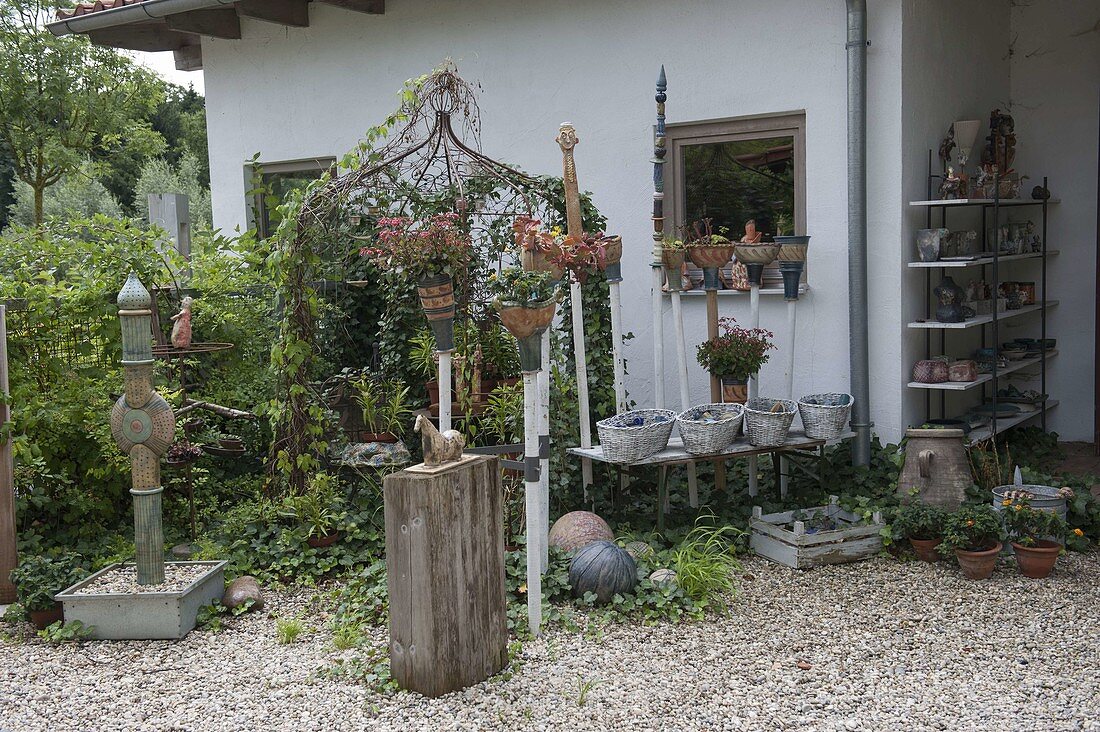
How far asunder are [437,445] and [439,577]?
0.50 m

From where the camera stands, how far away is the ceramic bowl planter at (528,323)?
4316 mm

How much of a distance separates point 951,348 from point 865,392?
1132mm

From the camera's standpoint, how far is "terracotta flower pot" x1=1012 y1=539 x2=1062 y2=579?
17.2 feet

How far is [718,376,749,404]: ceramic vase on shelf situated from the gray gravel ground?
4.62ft

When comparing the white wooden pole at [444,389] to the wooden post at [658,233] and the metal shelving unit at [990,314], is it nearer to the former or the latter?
the wooden post at [658,233]

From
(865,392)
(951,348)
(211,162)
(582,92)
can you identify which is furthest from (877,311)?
(211,162)

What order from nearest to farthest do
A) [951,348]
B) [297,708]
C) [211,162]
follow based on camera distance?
[297,708]
[951,348]
[211,162]

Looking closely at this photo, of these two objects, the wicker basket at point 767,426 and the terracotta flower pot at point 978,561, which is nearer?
the terracotta flower pot at point 978,561

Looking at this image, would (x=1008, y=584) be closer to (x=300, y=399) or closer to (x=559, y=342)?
(x=559, y=342)

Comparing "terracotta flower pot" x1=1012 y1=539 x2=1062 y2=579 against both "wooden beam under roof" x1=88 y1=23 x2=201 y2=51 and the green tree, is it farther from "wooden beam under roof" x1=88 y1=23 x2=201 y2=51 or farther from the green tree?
the green tree

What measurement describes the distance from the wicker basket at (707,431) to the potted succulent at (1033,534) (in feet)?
4.87

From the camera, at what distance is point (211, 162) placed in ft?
31.6

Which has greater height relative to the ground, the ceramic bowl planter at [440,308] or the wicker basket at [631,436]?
the ceramic bowl planter at [440,308]

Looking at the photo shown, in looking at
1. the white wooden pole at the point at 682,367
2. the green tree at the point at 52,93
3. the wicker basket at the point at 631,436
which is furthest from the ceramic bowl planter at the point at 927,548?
the green tree at the point at 52,93
